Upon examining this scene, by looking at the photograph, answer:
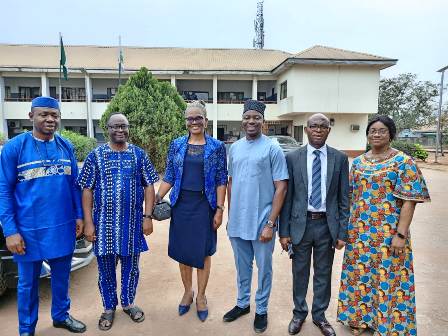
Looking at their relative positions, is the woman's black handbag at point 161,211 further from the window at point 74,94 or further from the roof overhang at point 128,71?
the window at point 74,94

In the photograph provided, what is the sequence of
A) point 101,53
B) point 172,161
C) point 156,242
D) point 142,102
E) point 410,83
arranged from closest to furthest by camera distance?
point 172,161, point 156,242, point 142,102, point 101,53, point 410,83

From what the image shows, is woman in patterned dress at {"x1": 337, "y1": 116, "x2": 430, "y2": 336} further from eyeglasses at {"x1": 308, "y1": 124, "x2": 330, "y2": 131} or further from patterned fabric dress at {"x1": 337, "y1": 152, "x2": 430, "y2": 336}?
eyeglasses at {"x1": 308, "y1": 124, "x2": 330, "y2": 131}

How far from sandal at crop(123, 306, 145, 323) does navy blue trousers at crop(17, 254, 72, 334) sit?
0.54 meters

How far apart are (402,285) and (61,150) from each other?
113 inches

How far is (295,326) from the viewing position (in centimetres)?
281

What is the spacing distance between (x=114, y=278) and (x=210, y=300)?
986mm

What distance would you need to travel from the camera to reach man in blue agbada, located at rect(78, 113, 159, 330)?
9.05 ft

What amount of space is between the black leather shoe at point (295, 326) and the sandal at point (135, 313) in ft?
4.19

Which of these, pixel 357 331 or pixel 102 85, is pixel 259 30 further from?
pixel 357 331

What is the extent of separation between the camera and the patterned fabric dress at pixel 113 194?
2.76 meters

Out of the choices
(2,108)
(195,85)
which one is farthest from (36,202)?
(2,108)

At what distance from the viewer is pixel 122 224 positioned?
2828mm

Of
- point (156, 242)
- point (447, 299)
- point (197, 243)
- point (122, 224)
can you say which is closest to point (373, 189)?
point (197, 243)

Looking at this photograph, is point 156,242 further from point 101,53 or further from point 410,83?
point 410,83
